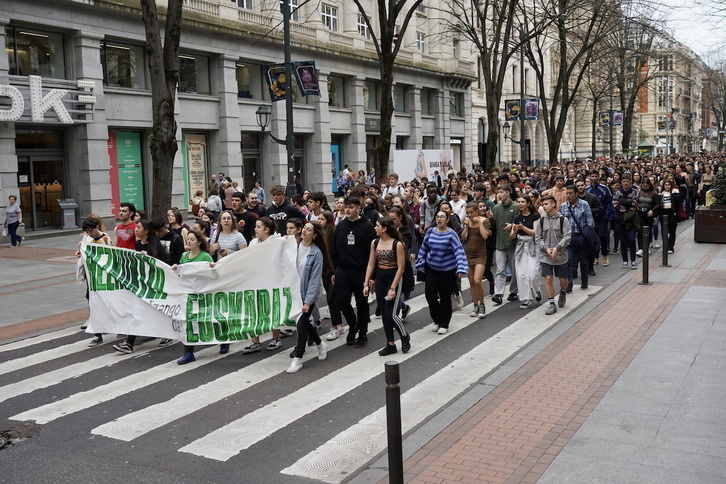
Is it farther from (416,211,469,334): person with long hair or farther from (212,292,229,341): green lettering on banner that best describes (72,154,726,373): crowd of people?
(212,292,229,341): green lettering on banner

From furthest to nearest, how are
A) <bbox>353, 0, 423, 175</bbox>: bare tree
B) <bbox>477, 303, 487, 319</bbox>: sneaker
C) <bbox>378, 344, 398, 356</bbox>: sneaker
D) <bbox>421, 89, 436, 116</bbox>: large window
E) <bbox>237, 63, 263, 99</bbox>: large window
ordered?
1. <bbox>421, 89, 436, 116</bbox>: large window
2. <bbox>237, 63, 263, 99</bbox>: large window
3. <bbox>353, 0, 423, 175</bbox>: bare tree
4. <bbox>477, 303, 487, 319</bbox>: sneaker
5. <bbox>378, 344, 398, 356</bbox>: sneaker

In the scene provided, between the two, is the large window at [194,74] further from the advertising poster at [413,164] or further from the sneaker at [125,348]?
the sneaker at [125,348]

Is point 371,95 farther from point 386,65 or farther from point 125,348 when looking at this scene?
point 125,348

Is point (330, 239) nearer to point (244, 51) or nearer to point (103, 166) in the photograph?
point (103, 166)

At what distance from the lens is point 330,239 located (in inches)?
438

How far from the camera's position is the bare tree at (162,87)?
15414 millimetres

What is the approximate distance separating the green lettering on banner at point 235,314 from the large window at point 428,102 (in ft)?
132

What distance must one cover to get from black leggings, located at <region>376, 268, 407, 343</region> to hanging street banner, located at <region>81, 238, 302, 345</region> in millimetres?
1062

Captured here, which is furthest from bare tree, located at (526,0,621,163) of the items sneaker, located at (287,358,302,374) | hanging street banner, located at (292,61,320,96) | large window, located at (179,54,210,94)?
sneaker, located at (287,358,302,374)

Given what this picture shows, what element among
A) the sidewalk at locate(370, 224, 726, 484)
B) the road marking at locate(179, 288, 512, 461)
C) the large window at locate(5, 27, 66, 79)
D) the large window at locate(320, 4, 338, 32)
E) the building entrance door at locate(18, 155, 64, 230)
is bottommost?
the road marking at locate(179, 288, 512, 461)

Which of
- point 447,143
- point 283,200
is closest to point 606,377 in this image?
point 283,200

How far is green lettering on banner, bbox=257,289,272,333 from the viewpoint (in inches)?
385

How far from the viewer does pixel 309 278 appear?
9281 millimetres

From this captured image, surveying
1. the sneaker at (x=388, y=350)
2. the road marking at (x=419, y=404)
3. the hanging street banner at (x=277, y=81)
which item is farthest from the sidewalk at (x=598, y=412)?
the hanging street banner at (x=277, y=81)
